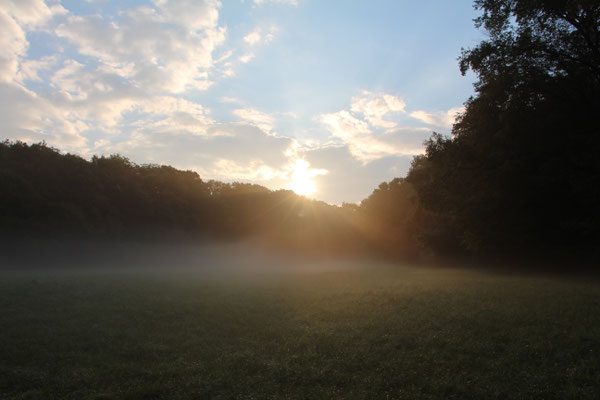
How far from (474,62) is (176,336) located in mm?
23907

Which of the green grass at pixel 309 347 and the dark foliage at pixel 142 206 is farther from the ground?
the dark foliage at pixel 142 206

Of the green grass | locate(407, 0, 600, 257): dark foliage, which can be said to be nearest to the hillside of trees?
locate(407, 0, 600, 257): dark foliage

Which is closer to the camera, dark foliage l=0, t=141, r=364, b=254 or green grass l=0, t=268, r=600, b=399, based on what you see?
green grass l=0, t=268, r=600, b=399

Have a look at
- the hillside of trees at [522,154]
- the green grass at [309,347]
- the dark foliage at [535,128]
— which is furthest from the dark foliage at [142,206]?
the dark foliage at [535,128]

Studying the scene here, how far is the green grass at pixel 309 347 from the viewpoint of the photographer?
26.1 ft

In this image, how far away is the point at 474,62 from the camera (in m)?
24.6

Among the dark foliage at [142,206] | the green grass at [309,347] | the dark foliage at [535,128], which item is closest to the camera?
the green grass at [309,347]

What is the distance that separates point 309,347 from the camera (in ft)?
36.2

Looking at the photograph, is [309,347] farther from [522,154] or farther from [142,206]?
[142,206]

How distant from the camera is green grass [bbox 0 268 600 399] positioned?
26.1 ft

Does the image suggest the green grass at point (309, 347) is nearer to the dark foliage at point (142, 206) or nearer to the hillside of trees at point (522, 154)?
the hillside of trees at point (522, 154)

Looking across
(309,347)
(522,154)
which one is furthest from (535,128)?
(309,347)

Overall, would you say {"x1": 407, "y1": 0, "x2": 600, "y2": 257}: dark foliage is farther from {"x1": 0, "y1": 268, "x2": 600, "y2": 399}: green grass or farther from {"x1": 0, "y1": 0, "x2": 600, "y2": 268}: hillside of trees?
{"x1": 0, "y1": 268, "x2": 600, "y2": 399}: green grass

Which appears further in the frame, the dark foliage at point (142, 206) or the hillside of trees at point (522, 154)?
the dark foliage at point (142, 206)
